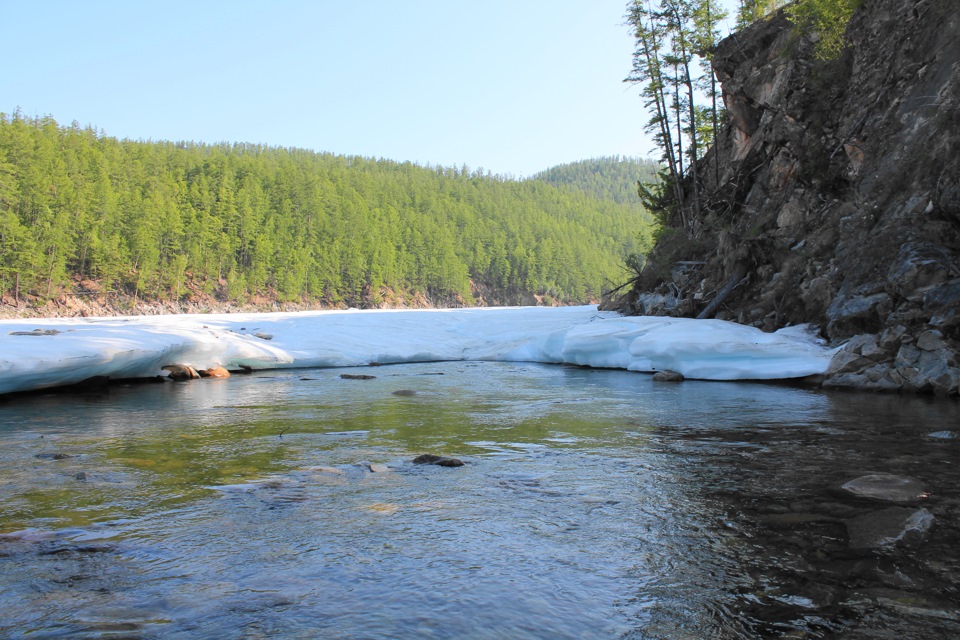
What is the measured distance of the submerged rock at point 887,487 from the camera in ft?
16.5

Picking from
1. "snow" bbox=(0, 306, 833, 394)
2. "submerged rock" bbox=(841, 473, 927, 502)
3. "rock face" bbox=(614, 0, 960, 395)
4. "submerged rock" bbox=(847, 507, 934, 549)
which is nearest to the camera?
"submerged rock" bbox=(847, 507, 934, 549)

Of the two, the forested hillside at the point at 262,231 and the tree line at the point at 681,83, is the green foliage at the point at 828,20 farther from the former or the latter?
the forested hillside at the point at 262,231

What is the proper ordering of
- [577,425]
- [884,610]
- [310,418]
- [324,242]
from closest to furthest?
[884,610] < [577,425] < [310,418] < [324,242]

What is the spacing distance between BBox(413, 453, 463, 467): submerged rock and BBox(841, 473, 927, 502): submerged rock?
338 cm

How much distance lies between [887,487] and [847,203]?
1288cm

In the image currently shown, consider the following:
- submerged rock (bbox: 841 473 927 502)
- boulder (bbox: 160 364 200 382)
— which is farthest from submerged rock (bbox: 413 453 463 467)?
boulder (bbox: 160 364 200 382)

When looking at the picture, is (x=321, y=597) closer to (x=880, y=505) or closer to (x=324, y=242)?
(x=880, y=505)

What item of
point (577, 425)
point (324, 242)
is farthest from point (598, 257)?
point (577, 425)

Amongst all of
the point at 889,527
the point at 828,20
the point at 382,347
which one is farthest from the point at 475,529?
the point at 828,20

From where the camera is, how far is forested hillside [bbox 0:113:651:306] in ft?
189

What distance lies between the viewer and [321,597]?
136 inches

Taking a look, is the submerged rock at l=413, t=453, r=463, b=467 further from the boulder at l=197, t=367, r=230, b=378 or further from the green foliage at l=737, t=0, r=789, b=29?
the green foliage at l=737, t=0, r=789, b=29

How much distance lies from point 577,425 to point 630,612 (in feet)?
18.5

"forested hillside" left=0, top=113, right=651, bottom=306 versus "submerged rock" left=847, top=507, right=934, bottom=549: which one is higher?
"forested hillside" left=0, top=113, right=651, bottom=306
